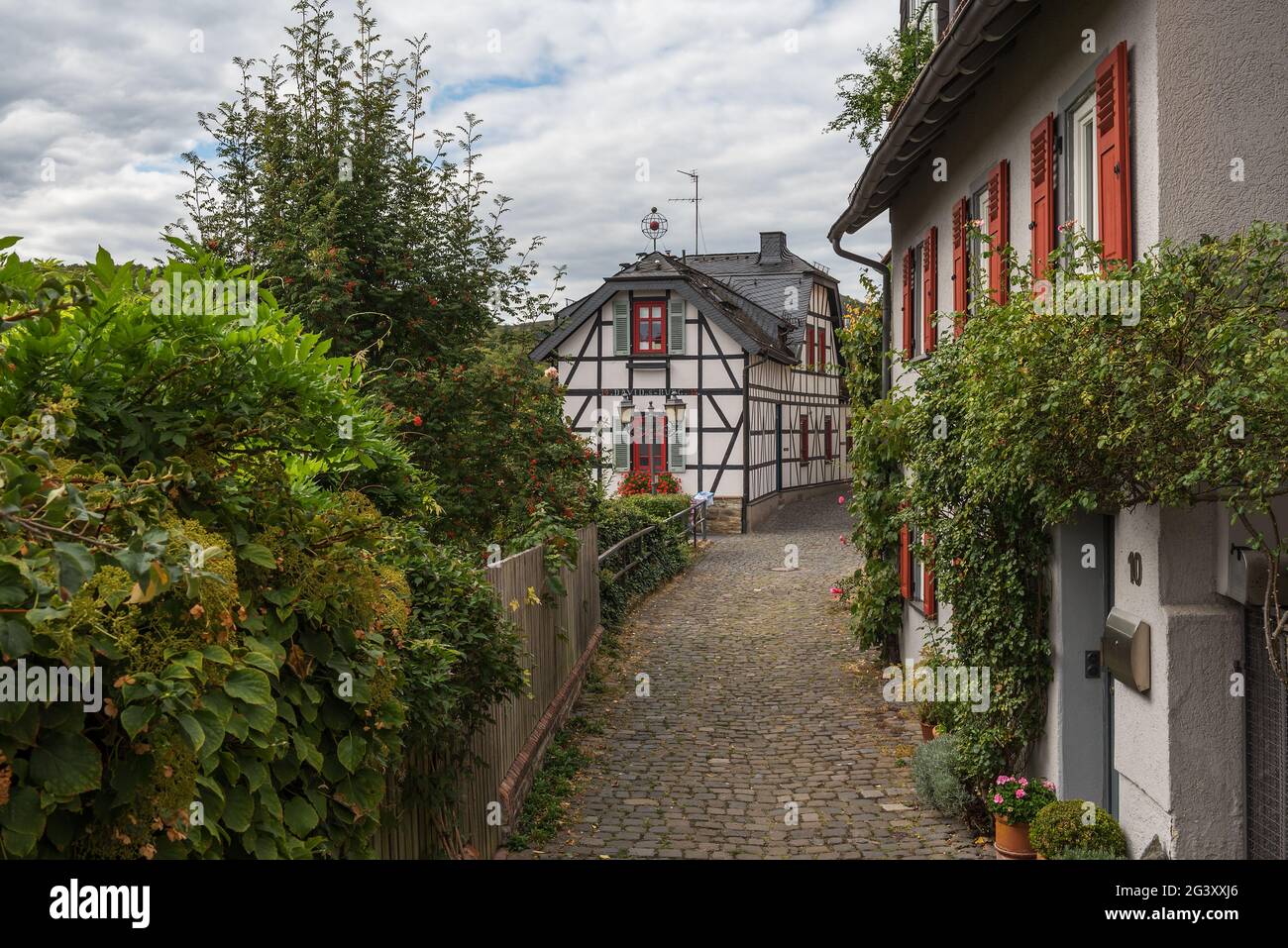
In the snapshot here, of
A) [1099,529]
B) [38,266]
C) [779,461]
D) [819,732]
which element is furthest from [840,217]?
[779,461]

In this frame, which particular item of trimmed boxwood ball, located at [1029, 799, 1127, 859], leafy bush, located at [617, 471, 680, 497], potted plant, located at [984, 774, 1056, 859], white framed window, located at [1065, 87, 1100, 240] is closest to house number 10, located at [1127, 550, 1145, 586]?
trimmed boxwood ball, located at [1029, 799, 1127, 859]

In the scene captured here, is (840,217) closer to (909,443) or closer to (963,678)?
(909,443)

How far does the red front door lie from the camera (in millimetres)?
29422

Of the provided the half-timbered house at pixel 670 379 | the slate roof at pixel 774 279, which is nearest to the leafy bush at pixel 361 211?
the half-timbered house at pixel 670 379

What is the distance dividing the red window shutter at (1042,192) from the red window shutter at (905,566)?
5261 mm

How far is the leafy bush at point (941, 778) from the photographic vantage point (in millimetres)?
7594

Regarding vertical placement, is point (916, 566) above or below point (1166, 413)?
below

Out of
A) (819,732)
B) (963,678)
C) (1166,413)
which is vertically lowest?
(819,732)

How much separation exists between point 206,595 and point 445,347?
27.3ft

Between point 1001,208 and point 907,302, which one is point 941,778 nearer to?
point 1001,208

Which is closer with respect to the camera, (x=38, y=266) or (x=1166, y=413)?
(x=38, y=266)

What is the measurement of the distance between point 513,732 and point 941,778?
2954 millimetres

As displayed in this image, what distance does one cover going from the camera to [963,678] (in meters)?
7.65

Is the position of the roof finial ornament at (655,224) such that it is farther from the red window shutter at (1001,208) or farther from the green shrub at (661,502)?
the red window shutter at (1001,208)
